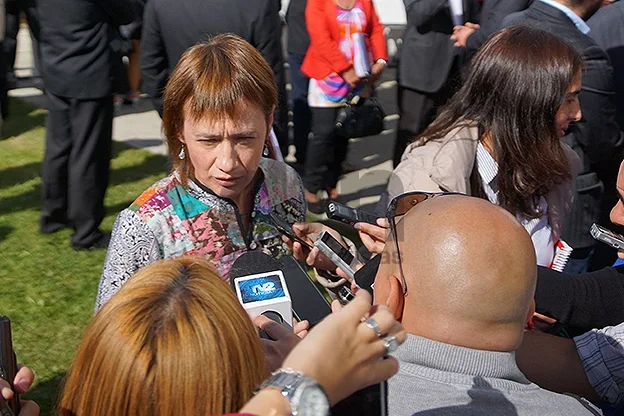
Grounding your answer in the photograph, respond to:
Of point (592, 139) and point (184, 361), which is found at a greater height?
point (184, 361)

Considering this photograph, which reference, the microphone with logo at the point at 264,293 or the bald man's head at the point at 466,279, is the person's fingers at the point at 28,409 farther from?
the bald man's head at the point at 466,279

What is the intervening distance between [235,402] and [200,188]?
117 centimetres

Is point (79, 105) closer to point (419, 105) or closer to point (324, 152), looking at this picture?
point (324, 152)

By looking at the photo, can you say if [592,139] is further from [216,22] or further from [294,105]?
[294,105]

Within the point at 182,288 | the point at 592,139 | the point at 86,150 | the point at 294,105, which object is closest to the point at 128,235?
the point at 182,288

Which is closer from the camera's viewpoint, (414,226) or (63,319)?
(414,226)

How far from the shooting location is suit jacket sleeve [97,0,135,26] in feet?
15.2

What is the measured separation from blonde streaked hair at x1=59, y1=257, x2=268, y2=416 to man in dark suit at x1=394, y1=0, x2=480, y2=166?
390 centimetres

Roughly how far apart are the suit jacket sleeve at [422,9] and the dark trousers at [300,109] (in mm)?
1247

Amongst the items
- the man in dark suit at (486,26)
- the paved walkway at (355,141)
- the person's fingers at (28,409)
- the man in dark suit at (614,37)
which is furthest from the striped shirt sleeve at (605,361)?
the paved walkway at (355,141)

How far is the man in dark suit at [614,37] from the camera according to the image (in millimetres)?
3996

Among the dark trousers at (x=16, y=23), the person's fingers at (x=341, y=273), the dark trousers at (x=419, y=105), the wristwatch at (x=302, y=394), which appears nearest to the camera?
the wristwatch at (x=302, y=394)

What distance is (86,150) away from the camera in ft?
16.1

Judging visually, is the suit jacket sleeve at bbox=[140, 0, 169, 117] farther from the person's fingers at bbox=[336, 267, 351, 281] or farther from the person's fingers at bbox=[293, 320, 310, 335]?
the person's fingers at bbox=[293, 320, 310, 335]
